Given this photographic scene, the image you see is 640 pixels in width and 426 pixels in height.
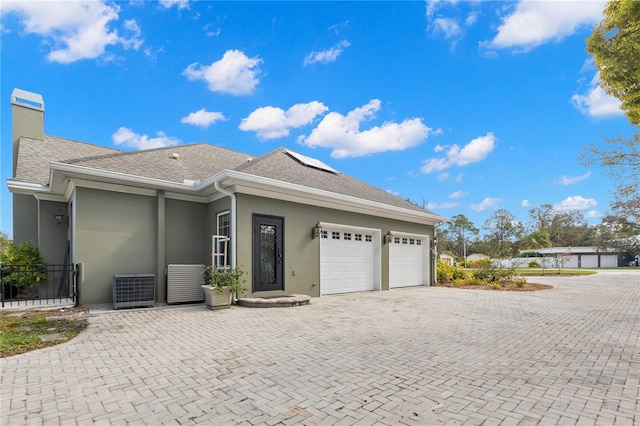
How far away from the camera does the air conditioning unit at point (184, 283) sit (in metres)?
8.07

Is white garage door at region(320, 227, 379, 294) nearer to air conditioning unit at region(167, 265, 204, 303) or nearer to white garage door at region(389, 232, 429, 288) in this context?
white garage door at region(389, 232, 429, 288)

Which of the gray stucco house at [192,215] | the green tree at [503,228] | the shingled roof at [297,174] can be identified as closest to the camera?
the gray stucco house at [192,215]

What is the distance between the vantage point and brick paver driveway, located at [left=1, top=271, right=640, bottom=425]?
2643 millimetres

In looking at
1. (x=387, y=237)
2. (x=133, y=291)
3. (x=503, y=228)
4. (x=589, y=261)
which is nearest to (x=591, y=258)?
(x=589, y=261)

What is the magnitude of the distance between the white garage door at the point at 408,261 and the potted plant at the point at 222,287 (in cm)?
650

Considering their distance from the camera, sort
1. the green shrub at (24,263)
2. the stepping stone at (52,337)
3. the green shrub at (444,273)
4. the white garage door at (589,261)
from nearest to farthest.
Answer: the stepping stone at (52,337) < the green shrub at (24,263) < the green shrub at (444,273) < the white garage door at (589,261)

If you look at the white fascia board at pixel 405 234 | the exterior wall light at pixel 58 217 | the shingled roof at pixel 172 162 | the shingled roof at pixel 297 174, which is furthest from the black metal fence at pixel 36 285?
the white fascia board at pixel 405 234

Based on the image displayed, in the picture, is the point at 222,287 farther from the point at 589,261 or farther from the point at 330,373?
the point at 589,261

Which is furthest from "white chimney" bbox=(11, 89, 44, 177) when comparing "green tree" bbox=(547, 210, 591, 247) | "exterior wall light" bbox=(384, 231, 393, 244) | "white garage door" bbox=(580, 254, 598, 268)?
"green tree" bbox=(547, 210, 591, 247)

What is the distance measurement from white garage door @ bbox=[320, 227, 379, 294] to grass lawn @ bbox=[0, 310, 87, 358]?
20.1ft

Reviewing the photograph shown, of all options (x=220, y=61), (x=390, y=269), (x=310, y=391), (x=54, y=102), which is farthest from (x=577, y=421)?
(x=54, y=102)

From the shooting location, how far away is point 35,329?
543 centimetres

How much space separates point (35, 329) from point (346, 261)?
7.83m

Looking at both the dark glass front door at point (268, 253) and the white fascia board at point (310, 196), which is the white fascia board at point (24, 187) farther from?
the dark glass front door at point (268, 253)
